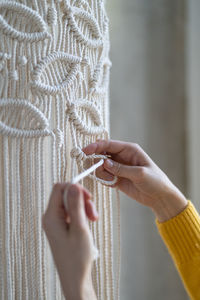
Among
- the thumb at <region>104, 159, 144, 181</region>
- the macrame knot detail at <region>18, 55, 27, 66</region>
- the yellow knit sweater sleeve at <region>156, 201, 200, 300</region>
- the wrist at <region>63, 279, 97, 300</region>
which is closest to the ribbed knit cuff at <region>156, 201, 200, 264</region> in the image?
the yellow knit sweater sleeve at <region>156, 201, 200, 300</region>

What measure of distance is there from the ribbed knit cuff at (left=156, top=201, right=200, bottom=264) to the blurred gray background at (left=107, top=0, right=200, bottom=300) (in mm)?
513

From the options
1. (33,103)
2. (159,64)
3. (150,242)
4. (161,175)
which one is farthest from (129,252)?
(33,103)

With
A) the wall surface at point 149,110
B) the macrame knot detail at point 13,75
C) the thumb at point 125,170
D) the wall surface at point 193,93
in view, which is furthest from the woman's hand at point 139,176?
the wall surface at point 193,93

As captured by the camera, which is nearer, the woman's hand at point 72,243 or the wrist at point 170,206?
the woman's hand at point 72,243

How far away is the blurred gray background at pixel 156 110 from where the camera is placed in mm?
1348

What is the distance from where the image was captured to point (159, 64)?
1421 millimetres

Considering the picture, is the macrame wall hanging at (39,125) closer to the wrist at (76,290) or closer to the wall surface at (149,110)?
the wrist at (76,290)

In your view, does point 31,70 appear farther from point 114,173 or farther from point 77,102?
point 114,173

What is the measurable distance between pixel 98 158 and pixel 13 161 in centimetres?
19

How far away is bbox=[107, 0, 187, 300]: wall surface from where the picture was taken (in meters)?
1.33

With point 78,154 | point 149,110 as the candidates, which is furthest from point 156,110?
point 78,154

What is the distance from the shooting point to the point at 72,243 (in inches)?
17.4

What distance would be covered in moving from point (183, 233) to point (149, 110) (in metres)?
0.71

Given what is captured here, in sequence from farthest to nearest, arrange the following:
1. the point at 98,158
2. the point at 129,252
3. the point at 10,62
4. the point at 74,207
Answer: the point at 129,252
the point at 98,158
the point at 10,62
the point at 74,207
